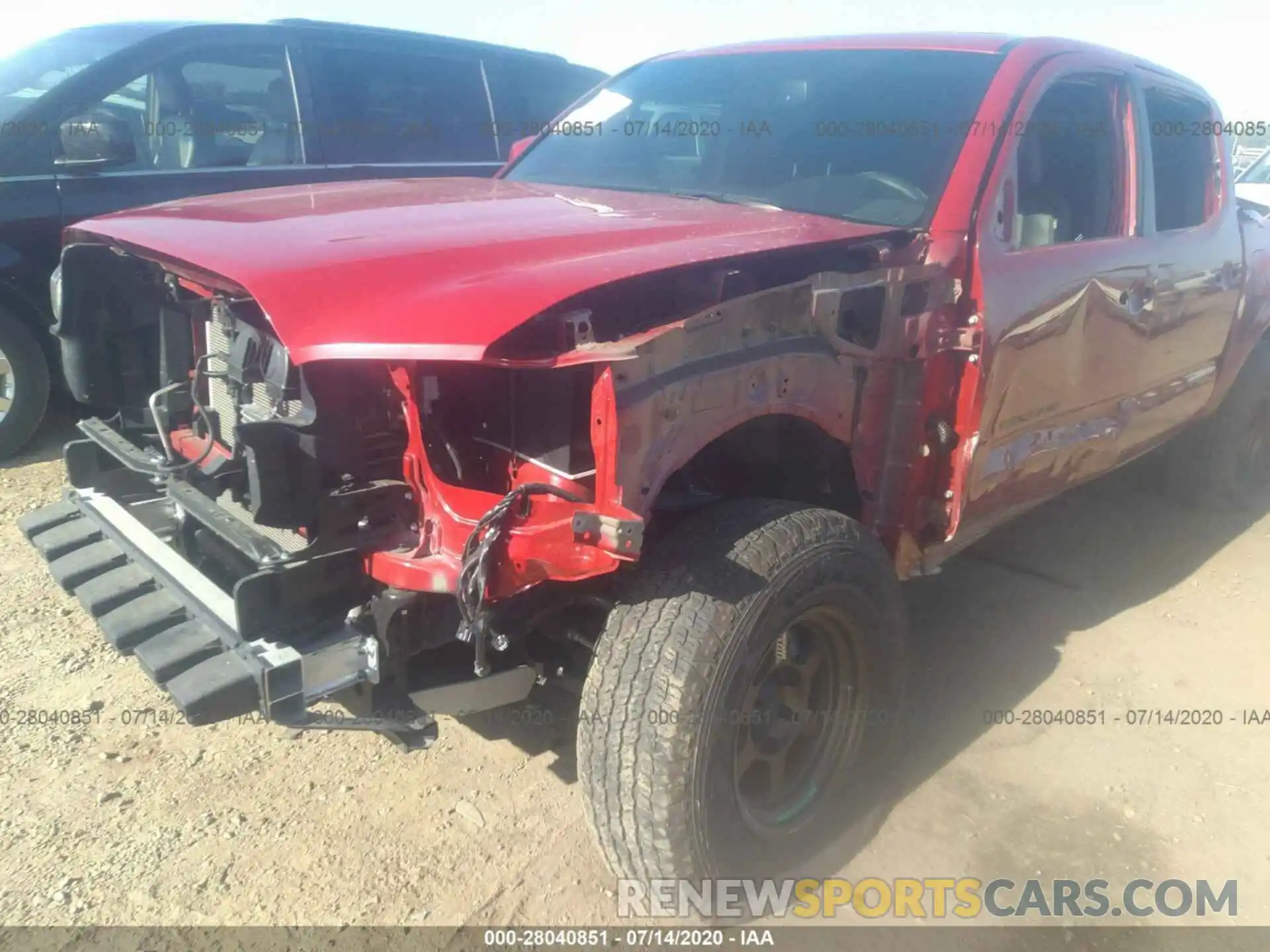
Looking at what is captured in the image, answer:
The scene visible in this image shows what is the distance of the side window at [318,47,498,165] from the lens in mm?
5496

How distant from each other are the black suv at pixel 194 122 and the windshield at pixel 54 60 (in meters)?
0.01

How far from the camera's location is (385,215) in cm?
244

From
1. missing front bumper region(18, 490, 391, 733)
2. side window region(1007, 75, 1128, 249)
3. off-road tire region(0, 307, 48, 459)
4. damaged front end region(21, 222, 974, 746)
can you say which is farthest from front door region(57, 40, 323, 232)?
side window region(1007, 75, 1128, 249)

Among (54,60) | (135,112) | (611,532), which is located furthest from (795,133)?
(54,60)

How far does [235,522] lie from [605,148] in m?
1.91

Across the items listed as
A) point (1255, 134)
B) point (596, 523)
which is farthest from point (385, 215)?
point (1255, 134)

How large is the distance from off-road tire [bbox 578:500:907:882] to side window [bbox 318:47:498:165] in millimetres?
4271

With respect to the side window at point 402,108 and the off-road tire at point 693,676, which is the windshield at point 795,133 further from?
the side window at point 402,108

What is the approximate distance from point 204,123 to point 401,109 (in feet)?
3.90

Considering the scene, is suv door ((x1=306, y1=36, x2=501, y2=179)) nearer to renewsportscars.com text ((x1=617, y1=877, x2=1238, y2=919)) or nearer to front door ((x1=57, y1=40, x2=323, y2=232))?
front door ((x1=57, y1=40, x2=323, y2=232))

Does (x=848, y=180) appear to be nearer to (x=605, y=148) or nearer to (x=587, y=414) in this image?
(x=605, y=148)

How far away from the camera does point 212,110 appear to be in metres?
5.11

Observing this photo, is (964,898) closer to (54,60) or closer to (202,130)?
(202,130)

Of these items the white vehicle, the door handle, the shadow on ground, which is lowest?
the shadow on ground
